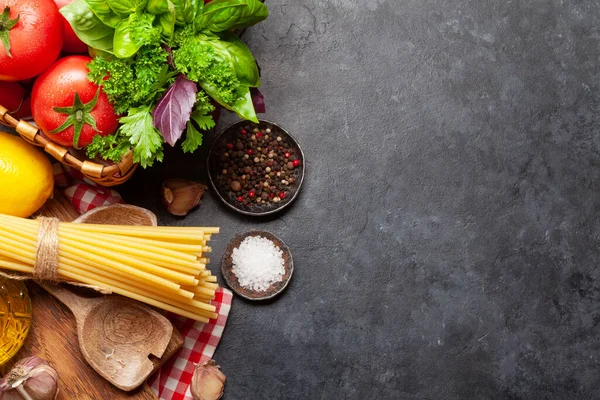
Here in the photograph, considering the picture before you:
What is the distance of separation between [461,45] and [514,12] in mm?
232

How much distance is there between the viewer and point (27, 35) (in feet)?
5.54

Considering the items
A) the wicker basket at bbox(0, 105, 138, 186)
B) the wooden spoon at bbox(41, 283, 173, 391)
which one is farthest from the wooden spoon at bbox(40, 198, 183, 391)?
the wicker basket at bbox(0, 105, 138, 186)

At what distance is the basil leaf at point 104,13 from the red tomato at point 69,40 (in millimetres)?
136

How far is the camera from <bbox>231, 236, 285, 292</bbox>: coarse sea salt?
222 centimetres

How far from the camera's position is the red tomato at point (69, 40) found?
1.79m

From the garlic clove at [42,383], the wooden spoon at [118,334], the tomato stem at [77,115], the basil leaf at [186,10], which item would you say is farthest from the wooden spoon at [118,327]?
the basil leaf at [186,10]

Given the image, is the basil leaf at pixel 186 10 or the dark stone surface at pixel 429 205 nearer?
the basil leaf at pixel 186 10

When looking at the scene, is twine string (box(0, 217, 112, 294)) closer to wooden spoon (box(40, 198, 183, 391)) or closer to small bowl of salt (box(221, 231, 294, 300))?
wooden spoon (box(40, 198, 183, 391))

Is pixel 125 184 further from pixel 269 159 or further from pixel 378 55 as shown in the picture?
pixel 378 55

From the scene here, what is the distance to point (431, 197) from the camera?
2.37 meters

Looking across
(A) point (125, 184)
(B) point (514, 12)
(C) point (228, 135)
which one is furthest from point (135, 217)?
(B) point (514, 12)

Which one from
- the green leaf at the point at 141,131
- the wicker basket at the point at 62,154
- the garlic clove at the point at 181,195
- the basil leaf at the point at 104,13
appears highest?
the basil leaf at the point at 104,13

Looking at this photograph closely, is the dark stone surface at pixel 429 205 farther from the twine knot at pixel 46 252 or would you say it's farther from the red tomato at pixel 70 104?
the red tomato at pixel 70 104

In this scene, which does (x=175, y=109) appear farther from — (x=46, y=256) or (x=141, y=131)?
(x=46, y=256)
